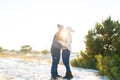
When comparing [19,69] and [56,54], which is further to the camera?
[19,69]

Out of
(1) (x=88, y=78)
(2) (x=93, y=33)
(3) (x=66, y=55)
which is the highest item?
(2) (x=93, y=33)

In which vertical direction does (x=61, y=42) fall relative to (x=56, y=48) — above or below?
above

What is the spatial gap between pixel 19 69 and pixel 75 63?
536 centimetres

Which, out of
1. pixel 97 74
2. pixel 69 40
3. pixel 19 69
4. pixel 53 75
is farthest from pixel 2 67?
pixel 97 74

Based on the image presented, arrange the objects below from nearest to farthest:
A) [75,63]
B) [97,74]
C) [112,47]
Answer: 1. [97,74]
2. [112,47]
3. [75,63]

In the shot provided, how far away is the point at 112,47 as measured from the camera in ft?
59.1

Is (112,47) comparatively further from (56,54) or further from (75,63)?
(56,54)

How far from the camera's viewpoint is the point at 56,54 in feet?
42.6

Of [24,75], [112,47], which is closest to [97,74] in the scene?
[112,47]

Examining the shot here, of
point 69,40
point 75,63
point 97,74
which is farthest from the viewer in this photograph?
point 75,63

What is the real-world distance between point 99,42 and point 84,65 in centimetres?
167

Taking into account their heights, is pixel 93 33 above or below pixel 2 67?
above

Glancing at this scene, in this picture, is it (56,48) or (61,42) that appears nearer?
(61,42)

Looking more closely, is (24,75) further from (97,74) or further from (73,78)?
(97,74)
